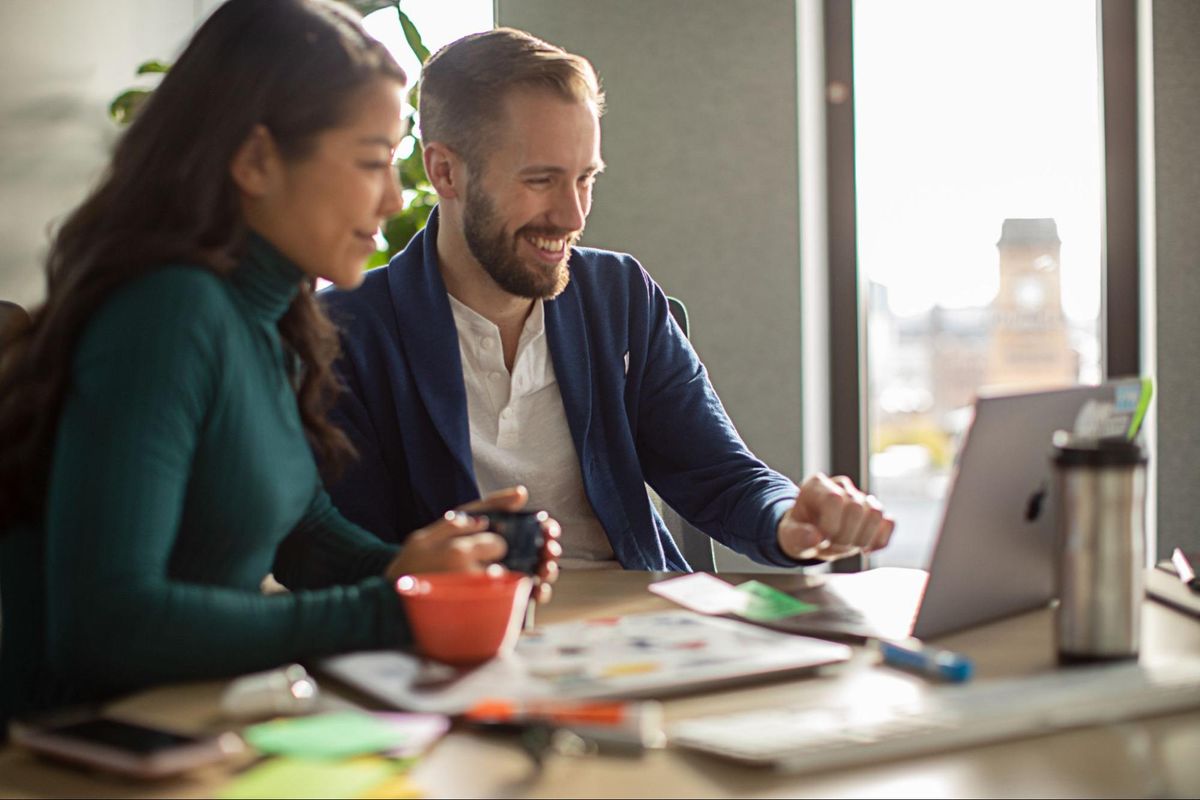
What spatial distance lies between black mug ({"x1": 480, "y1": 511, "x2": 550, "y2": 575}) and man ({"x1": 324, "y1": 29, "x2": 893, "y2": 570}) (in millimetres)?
572

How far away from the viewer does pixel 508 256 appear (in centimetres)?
186

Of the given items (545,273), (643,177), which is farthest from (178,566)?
(643,177)

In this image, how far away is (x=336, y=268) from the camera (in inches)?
48.9

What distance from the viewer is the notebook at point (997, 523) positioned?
103 cm

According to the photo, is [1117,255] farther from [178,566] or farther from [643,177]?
[178,566]

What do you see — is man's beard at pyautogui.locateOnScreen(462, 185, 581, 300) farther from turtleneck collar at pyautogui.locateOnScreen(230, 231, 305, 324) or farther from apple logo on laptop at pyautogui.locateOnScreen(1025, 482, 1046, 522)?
apple logo on laptop at pyautogui.locateOnScreen(1025, 482, 1046, 522)

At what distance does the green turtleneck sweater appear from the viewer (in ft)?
3.06

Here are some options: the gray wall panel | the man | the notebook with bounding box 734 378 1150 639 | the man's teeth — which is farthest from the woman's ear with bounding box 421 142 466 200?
the gray wall panel

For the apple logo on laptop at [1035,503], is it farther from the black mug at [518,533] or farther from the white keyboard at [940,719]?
the black mug at [518,533]

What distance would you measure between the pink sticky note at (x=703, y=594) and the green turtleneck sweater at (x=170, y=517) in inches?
13.9

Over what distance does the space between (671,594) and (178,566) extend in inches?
19.7

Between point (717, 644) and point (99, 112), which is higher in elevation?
point (99, 112)

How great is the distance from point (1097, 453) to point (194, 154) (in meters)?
0.83

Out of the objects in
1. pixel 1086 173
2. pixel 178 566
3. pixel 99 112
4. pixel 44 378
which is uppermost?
pixel 99 112
